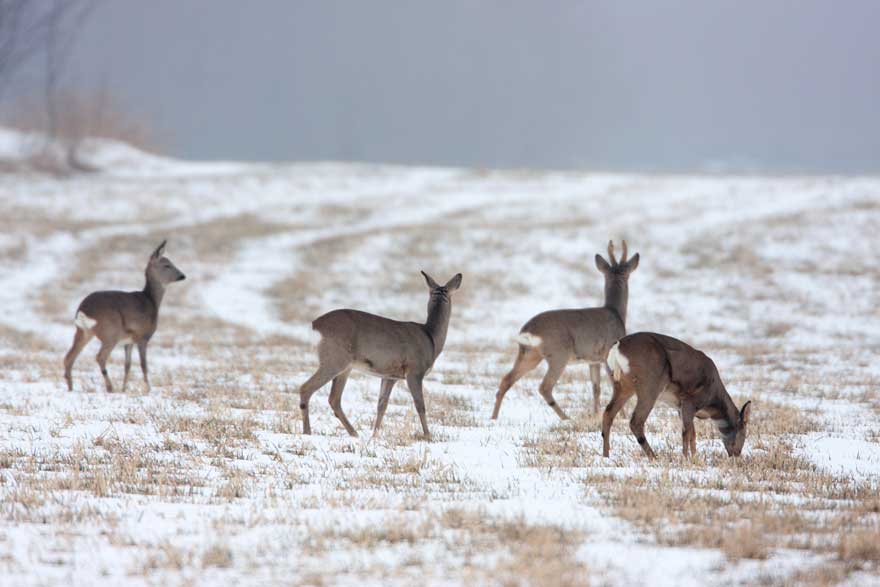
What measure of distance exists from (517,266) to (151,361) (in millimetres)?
16685

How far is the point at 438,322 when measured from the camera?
10.5 metres

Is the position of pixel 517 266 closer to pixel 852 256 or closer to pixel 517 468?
pixel 852 256

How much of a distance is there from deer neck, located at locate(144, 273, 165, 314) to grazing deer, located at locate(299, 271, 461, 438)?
18.7 feet

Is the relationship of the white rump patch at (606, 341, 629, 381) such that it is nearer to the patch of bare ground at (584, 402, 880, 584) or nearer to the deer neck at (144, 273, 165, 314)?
the patch of bare ground at (584, 402, 880, 584)

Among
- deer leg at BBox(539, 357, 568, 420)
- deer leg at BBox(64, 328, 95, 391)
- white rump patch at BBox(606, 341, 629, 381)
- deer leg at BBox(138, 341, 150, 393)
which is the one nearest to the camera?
white rump patch at BBox(606, 341, 629, 381)

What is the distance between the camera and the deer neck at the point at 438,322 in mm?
10430

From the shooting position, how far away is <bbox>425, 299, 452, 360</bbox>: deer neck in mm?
10430

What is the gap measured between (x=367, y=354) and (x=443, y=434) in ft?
3.71

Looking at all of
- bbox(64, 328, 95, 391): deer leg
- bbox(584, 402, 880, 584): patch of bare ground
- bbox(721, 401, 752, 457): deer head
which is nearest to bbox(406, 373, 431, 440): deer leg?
bbox(584, 402, 880, 584): patch of bare ground

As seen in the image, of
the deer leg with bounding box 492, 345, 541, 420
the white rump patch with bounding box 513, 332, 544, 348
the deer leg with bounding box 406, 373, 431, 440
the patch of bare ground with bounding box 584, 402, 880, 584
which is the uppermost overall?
the white rump patch with bounding box 513, 332, 544, 348

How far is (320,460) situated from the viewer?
8375mm

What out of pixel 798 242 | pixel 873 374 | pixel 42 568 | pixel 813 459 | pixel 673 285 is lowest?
pixel 42 568

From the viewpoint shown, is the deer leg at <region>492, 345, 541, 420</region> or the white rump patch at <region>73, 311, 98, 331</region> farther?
the white rump patch at <region>73, 311, 98, 331</region>

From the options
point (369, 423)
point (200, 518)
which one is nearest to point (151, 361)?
point (369, 423)
